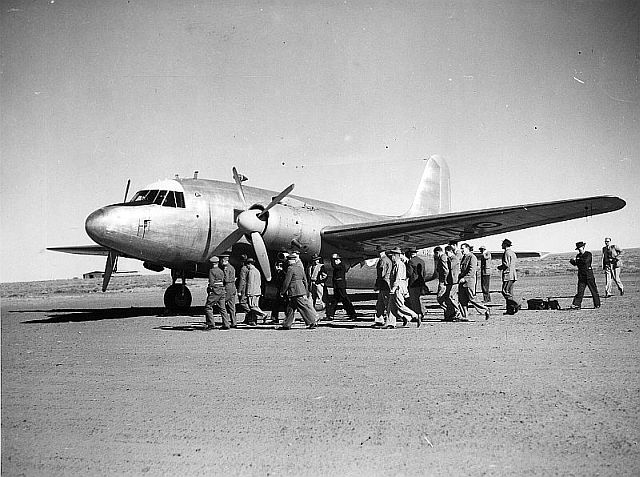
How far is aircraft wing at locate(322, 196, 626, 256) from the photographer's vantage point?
13.4 metres

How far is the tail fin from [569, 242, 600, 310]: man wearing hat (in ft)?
35.7

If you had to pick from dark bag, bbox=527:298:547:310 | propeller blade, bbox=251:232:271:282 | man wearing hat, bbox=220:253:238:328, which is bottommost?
dark bag, bbox=527:298:547:310

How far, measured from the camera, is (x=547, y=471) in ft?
11.0

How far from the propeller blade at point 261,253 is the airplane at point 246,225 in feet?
0.09

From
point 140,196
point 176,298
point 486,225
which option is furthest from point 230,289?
point 486,225

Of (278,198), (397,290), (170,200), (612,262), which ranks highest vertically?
(278,198)

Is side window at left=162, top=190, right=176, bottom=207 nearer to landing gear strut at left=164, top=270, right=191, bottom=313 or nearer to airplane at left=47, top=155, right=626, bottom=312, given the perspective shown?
airplane at left=47, top=155, right=626, bottom=312

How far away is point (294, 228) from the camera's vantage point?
14914 mm

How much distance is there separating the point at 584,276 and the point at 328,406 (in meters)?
11.1

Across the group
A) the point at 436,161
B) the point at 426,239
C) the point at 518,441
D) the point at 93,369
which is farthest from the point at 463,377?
the point at 436,161

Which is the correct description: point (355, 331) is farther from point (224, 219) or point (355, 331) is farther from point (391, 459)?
point (391, 459)

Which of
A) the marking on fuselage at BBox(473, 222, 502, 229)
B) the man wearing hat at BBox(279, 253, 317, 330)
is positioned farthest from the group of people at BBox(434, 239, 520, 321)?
the man wearing hat at BBox(279, 253, 317, 330)

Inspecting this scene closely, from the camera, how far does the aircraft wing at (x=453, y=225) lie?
1341 cm

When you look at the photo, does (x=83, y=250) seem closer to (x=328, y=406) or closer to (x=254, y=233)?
(x=254, y=233)
